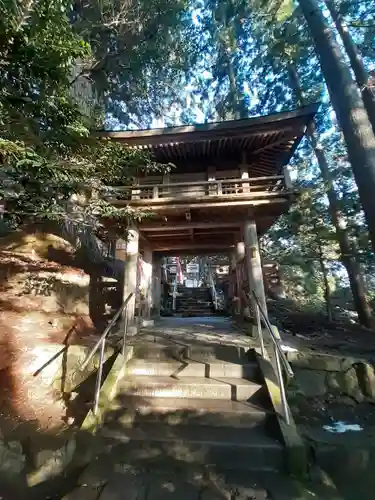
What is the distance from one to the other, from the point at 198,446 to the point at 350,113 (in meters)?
7.33

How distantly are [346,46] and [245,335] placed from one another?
9.03m

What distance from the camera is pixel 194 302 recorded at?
15.6 m

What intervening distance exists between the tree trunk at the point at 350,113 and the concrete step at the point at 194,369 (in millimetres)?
3788

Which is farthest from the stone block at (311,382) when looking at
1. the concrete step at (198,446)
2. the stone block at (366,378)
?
the concrete step at (198,446)

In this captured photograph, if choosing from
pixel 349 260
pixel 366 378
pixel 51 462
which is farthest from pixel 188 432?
pixel 349 260

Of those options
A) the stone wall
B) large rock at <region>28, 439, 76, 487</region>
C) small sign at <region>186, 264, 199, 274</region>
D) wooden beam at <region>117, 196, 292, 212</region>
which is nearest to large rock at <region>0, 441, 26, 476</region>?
large rock at <region>28, 439, 76, 487</region>

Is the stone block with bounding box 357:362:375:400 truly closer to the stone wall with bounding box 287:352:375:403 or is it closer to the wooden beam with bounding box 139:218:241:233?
the stone wall with bounding box 287:352:375:403

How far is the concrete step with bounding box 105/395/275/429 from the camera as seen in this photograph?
417cm

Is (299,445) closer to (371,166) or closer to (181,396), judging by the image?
(181,396)

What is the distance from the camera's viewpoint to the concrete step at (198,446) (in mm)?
3549

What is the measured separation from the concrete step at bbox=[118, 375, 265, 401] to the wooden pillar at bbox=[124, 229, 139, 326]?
285cm

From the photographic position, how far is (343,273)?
55.4 feet

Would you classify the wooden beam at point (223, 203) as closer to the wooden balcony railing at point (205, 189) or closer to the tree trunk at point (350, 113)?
the wooden balcony railing at point (205, 189)

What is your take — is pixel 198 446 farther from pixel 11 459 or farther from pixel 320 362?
pixel 320 362
